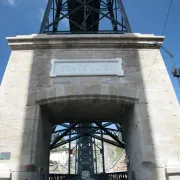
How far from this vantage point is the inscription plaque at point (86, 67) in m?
7.18

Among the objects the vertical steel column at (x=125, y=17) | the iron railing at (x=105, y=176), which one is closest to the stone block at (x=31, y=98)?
the vertical steel column at (x=125, y=17)

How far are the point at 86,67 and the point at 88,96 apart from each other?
1133 mm

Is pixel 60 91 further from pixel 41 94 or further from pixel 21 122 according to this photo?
pixel 21 122

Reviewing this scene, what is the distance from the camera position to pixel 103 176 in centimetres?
1825

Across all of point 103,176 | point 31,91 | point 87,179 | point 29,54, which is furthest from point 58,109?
point 87,179

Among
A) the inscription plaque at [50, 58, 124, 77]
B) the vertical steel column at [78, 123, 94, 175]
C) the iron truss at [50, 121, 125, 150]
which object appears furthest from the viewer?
the vertical steel column at [78, 123, 94, 175]

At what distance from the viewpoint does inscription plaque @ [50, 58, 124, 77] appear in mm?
7184

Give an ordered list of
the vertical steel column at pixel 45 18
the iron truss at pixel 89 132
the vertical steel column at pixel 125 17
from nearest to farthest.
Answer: the vertical steel column at pixel 45 18 → the vertical steel column at pixel 125 17 → the iron truss at pixel 89 132

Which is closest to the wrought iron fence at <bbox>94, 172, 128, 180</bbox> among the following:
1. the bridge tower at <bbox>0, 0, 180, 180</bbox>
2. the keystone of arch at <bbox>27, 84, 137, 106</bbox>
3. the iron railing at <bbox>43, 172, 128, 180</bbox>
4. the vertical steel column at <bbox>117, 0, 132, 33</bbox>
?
the iron railing at <bbox>43, 172, 128, 180</bbox>

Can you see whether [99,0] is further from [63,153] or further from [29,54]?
[63,153]

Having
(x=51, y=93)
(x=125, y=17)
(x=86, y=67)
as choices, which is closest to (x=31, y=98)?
(x=51, y=93)

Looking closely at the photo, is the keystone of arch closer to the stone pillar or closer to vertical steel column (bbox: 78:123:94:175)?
the stone pillar

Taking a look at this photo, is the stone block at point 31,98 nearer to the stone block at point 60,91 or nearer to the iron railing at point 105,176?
the stone block at point 60,91

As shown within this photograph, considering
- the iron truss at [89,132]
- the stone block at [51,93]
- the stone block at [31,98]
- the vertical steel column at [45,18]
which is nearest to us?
the stone block at [31,98]
